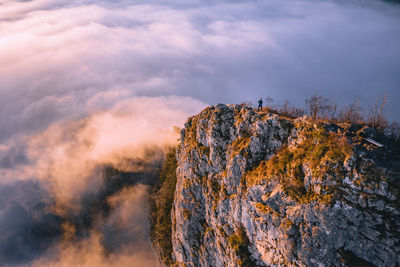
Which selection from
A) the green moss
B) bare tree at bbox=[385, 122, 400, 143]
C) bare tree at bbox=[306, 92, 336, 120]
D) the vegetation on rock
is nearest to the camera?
the green moss

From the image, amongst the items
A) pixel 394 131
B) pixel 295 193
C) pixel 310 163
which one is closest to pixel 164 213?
pixel 295 193

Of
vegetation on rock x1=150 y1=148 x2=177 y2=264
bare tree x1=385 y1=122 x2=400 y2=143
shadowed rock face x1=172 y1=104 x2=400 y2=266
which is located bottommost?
vegetation on rock x1=150 y1=148 x2=177 y2=264

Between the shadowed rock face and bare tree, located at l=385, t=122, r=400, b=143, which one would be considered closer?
the shadowed rock face

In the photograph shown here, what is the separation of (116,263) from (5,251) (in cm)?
8338

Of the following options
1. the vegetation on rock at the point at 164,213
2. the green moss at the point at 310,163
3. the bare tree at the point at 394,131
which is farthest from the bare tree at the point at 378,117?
the vegetation on rock at the point at 164,213

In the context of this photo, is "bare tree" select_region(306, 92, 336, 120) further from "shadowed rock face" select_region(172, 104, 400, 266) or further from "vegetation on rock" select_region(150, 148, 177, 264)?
"vegetation on rock" select_region(150, 148, 177, 264)

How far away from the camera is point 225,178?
114 ft

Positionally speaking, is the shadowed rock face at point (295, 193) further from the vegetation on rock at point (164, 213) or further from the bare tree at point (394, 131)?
the vegetation on rock at point (164, 213)

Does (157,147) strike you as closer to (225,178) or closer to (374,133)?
(225,178)

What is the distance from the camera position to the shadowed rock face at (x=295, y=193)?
20.4 metres

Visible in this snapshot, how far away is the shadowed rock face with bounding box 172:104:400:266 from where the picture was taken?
20.4 m

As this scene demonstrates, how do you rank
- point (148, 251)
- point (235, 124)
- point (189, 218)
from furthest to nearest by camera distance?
point (148, 251)
point (189, 218)
point (235, 124)

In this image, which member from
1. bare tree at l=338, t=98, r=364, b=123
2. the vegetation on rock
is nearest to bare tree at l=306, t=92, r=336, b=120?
bare tree at l=338, t=98, r=364, b=123

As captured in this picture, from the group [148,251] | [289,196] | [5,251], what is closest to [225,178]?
[289,196]
